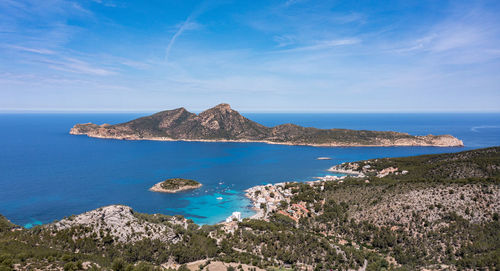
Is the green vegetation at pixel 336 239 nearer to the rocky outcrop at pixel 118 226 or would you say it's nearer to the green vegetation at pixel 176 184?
the rocky outcrop at pixel 118 226

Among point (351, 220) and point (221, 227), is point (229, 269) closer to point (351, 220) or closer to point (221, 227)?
point (221, 227)

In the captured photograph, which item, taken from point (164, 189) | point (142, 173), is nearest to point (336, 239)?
point (164, 189)

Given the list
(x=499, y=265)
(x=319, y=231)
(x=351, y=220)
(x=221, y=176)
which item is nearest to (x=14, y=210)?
(x=221, y=176)

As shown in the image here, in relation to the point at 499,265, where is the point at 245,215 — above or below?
below

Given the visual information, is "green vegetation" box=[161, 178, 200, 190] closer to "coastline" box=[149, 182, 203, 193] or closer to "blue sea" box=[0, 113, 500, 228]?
"coastline" box=[149, 182, 203, 193]

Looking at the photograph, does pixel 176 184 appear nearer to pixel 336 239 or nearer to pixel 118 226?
pixel 118 226
